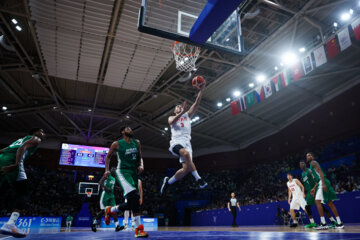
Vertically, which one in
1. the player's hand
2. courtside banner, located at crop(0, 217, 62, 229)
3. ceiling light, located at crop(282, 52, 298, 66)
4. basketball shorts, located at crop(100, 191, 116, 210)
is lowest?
courtside banner, located at crop(0, 217, 62, 229)

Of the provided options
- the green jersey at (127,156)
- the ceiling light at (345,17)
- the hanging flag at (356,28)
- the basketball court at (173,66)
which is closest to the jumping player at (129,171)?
the green jersey at (127,156)

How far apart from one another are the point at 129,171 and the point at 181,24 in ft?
15.6

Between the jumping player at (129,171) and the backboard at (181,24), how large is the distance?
3082 mm

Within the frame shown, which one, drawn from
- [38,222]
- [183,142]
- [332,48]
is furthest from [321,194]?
[38,222]

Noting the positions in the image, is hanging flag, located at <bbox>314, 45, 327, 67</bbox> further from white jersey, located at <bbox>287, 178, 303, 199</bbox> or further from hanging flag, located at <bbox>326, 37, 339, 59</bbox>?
white jersey, located at <bbox>287, 178, 303, 199</bbox>

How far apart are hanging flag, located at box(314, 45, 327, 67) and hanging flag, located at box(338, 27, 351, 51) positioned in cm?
81

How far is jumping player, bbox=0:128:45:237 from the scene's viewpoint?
13.7 ft

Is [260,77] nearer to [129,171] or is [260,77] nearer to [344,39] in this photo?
[344,39]

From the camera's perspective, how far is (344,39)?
9836 millimetres

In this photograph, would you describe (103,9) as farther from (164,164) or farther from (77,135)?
(164,164)

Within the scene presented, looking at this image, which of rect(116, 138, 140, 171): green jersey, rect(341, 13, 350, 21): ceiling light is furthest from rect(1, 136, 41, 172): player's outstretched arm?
rect(341, 13, 350, 21): ceiling light

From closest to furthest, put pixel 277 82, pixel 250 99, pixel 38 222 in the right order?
pixel 277 82 → pixel 250 99 → pixel 38 222

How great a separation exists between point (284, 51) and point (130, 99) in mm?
10555

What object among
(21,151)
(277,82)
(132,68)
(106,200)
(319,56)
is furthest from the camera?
(132,68)
